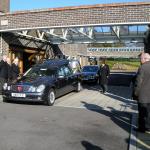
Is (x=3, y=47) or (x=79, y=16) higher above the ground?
(x=79, y=16)

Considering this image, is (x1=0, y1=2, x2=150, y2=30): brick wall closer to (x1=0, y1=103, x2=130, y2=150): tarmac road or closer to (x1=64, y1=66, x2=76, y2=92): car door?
(x1=64, y1=66, x2=76, y2=92): car door

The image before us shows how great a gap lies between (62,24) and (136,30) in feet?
20.9

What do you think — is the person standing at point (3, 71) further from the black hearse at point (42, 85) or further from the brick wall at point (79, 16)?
the brick wall at point (79, 16)

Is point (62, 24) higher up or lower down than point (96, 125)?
higher up

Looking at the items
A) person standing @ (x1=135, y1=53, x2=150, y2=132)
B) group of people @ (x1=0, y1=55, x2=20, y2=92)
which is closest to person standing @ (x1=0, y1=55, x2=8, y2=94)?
group of people @ (x1=0, y1=55, x2=20, y2=92)

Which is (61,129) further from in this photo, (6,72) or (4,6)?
(4,6)

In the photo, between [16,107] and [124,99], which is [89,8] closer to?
[124,99]

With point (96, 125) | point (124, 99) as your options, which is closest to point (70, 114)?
point (96, 125)

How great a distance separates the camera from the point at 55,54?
2852 centimetres

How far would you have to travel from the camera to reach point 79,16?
715 inches

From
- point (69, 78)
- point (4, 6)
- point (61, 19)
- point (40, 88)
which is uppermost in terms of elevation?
point (4, 6)

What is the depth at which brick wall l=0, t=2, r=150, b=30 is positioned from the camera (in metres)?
16.9

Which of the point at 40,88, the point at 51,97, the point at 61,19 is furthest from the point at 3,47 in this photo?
the point at 40,88

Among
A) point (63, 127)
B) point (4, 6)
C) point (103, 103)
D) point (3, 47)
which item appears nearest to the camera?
point (63, 127)
